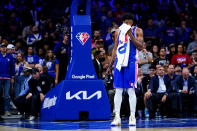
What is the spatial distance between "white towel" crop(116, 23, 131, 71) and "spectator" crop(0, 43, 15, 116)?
6.59m

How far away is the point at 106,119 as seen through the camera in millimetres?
12422

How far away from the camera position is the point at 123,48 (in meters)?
10.0

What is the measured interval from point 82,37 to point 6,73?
4.38 metres

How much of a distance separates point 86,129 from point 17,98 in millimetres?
6316

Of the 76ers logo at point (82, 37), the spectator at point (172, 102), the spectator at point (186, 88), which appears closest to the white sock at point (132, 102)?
the 76ers logo at point (82, 37)

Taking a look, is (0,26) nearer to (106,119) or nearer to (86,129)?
(106,119)

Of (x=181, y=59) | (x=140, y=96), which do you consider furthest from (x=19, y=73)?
(x=181, y=59)

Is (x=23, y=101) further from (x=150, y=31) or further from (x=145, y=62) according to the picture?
(x=150, y=31)

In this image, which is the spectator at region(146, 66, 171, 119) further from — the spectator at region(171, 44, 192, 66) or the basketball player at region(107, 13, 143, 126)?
the basketball player at region(107, 13, 143, 126)

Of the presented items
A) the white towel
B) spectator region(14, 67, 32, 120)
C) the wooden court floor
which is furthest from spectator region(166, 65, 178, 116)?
the white towel

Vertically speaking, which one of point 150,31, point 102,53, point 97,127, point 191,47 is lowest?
point 97,127

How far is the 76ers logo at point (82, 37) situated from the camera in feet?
40.7

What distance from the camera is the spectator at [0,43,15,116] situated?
15.6 metres

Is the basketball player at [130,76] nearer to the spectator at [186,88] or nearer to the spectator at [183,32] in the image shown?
the spectator at [186,88]
